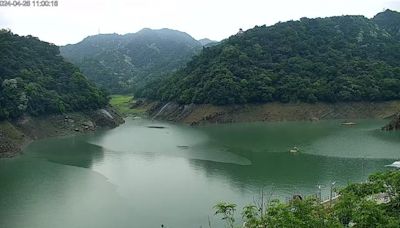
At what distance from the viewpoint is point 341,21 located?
382ft

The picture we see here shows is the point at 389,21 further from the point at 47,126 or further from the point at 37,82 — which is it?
the point at 47,126

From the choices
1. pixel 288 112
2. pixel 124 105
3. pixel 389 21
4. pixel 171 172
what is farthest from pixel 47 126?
pixel 389 21

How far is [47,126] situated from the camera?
2842 inches

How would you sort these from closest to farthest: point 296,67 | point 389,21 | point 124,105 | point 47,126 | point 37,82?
1. point 47,126
2. point 37,82
3. point 296,67
4. point 124,105
5. point 389,21

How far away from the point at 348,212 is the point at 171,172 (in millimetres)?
28706

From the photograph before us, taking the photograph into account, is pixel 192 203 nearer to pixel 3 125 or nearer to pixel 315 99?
pixel 3 125

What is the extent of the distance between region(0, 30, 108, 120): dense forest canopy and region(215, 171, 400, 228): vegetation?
173 feet

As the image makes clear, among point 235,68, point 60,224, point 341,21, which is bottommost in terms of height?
point 60,224

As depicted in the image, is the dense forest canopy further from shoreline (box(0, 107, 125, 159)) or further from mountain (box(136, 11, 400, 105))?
mountain (box(136, 11, 400, 105))

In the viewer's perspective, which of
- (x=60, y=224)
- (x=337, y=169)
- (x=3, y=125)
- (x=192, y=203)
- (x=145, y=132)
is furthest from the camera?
(x=145, y=132)

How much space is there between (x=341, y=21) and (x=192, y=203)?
93.3 meters

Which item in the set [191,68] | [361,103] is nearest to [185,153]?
[361,103]

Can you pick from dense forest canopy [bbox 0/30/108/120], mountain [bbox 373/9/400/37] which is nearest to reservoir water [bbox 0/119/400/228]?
dense forest canopy [bbox 0/30/108/120]

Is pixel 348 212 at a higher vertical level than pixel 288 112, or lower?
higher
